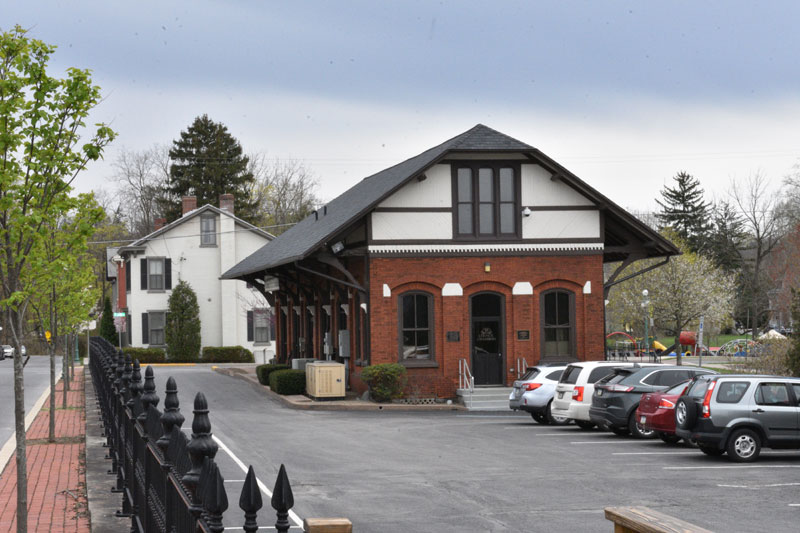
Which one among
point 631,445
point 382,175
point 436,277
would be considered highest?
point 382,175

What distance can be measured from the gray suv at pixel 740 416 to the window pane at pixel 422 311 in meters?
14.1

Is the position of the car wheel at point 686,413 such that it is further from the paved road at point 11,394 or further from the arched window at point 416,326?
the arched window at point 416,326

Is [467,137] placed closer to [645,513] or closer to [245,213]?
[645,513]

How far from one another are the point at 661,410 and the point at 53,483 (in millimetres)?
11441

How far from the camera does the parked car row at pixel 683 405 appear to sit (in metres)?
18.1

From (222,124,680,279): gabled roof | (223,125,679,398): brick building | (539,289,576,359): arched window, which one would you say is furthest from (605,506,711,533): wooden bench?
(539,289,576,359): arched window

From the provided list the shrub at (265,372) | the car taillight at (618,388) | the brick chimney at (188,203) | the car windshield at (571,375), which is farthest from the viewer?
the brick chimney at (188,203)

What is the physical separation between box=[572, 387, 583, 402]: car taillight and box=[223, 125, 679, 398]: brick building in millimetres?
8602

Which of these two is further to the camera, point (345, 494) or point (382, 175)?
point (382, 175)

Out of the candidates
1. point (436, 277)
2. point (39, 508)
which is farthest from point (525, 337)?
point (39, 508)

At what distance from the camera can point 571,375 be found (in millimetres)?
24250

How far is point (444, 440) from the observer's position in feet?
69.8

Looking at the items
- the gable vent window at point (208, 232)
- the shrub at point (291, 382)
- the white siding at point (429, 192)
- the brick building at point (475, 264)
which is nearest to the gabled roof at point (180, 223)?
the gable vent window at point (208, 232)

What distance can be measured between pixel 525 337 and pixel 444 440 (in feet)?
38.7
